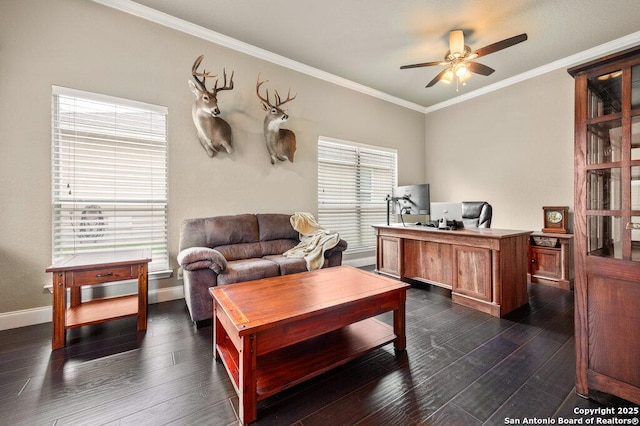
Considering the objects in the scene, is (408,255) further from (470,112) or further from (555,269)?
(470,112)

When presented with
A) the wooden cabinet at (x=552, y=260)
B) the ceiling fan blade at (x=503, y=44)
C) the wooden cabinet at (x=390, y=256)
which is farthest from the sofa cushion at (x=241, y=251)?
the wooden cabinet at (x=552, y=260)

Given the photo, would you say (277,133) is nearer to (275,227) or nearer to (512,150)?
(275,227)

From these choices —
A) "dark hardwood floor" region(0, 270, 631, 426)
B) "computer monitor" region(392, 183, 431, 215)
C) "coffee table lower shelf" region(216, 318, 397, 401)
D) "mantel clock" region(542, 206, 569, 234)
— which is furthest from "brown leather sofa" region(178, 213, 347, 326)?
"mantel clock" region(542, 206, 569, 234)

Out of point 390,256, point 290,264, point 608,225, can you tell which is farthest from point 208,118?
point 608,225

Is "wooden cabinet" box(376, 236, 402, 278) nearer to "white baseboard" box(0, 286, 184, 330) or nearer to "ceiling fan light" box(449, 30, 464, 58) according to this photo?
"ceiling fan light" box(449, 30, 464, 58)

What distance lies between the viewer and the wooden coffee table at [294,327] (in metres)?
1.38

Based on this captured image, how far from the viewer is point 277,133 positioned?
11.9ft

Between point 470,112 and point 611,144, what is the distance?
13.1ft

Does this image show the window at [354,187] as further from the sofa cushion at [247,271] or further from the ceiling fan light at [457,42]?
the ceiling fan light at [457,42]

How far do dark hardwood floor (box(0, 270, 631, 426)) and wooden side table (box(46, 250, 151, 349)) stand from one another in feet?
0.57

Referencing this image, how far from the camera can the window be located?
4387 millimetres

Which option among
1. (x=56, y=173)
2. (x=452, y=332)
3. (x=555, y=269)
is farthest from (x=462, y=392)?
(x=56, y=173)

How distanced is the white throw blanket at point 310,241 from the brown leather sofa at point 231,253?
89 mm

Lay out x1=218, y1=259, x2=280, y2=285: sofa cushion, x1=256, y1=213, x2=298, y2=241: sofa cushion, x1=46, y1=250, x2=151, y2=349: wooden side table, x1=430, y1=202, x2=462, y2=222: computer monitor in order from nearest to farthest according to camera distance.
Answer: x1=46, y1=250, x2=151, y2=349: wooden side table, x1=218, y1=259, x2=280, y2=285: sofa cushion, x1=430, y1=202, x2=462, y2=222: computer monitor, x1=256, y1=213, x2=298, y2=241: sofa cushion
